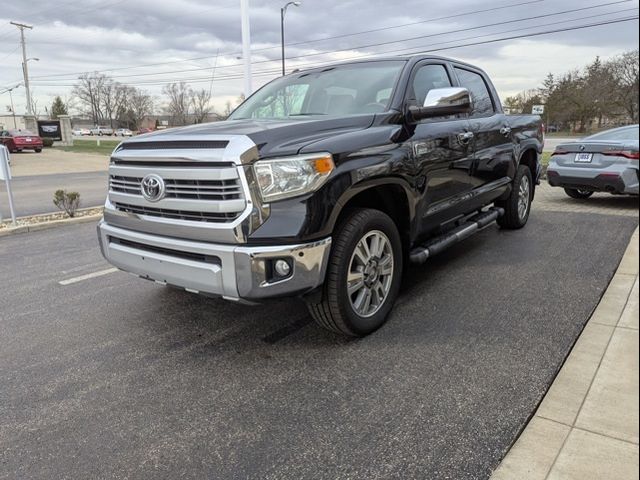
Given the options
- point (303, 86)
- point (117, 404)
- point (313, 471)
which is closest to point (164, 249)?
point (117, 404)

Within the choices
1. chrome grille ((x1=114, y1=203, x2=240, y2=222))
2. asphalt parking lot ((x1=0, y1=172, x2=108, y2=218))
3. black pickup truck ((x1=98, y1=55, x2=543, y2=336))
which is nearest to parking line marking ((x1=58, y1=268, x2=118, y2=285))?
black pickup truck ((x1=98, y1=55, x2=543, y2=336))

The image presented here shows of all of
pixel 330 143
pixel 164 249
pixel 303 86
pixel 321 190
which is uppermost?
pixel 303 86

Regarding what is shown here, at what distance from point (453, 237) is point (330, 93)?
5.67 feet

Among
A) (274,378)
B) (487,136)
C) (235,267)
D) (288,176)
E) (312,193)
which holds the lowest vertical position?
(274,378)

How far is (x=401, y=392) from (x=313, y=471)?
2.67ft

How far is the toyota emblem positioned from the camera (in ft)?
10.6

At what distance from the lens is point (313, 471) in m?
2.27

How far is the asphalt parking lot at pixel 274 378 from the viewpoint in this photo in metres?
2.38

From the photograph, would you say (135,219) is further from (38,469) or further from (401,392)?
(401,392)

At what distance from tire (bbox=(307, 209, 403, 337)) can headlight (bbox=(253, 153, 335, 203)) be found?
0.43m

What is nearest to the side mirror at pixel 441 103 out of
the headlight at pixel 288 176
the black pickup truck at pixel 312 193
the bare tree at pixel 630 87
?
the black pickup truck at pixel 312 193

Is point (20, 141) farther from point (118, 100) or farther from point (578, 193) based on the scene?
point (118, 100)

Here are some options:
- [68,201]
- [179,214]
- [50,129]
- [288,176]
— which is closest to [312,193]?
[288,176]

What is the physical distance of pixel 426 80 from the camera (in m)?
4.45
